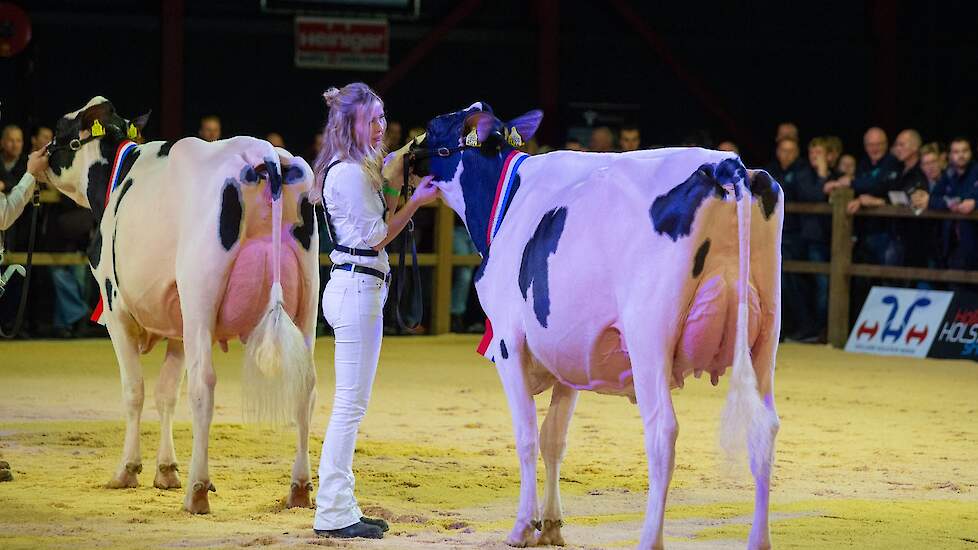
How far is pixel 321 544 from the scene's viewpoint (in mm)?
6422

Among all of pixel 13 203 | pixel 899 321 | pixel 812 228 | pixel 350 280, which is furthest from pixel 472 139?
pixel 812 228

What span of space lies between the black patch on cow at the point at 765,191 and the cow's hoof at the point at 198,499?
2911mm

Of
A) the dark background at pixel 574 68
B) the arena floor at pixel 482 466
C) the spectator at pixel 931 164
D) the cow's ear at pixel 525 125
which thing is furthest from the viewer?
the dark background at pixel 574 68

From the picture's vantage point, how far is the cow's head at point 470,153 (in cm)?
687

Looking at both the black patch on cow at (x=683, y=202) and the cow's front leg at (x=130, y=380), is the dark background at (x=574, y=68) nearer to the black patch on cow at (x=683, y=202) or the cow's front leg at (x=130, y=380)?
the cow's front leg at (x=130, y=380)

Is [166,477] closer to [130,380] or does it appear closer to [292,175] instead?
[130,380]

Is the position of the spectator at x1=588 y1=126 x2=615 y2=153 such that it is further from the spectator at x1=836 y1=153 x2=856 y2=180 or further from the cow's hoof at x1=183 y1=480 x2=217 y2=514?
the cow's hoof at x1=183 y1=480 x2=217 y2=514

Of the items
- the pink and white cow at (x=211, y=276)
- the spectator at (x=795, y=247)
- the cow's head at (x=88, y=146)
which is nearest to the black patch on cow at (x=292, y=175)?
the pink and white cow at (x=211, y=276)

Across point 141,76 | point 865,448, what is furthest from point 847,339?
point 141,76

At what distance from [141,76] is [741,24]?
822 centimetres

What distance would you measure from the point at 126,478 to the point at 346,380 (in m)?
1.81

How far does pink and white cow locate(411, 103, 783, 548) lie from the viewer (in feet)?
19.7

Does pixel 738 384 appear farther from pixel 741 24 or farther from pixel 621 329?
pixel 741 24

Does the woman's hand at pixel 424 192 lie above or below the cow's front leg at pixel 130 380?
above
